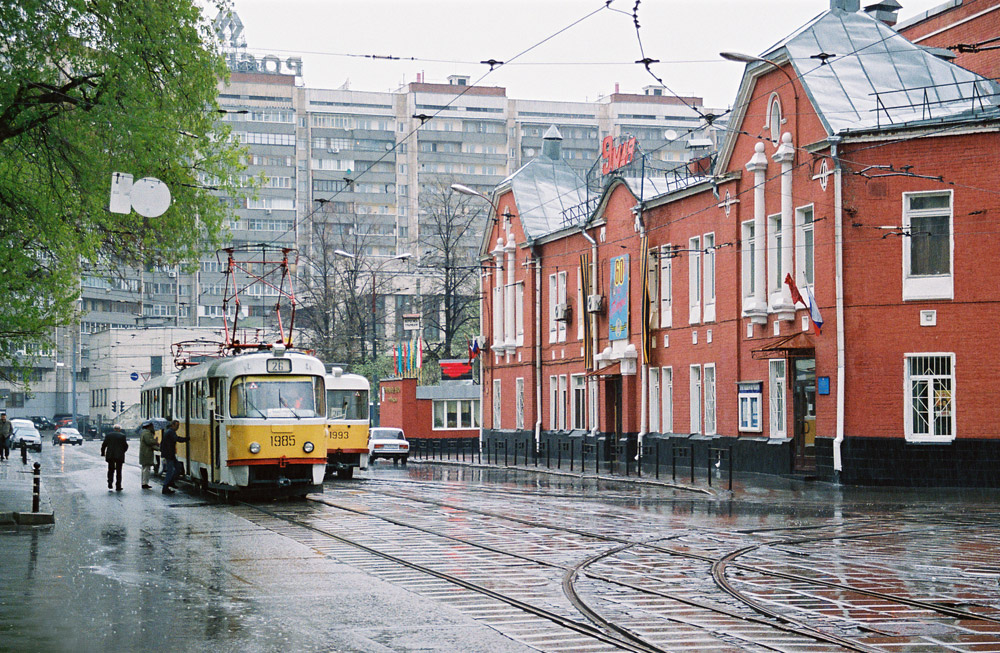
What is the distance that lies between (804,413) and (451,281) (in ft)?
127

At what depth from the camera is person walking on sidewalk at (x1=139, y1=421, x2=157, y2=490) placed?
31562 millimetres

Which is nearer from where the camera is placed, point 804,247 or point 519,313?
point 804,247

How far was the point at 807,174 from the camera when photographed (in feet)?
112

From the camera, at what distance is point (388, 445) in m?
51.2

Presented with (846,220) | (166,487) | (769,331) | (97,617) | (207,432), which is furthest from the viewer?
(769,331)

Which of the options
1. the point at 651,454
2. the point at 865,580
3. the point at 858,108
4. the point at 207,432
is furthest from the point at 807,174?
the point at 865,580

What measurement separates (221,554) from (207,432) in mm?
11901

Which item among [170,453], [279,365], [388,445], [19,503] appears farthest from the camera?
[388,445]

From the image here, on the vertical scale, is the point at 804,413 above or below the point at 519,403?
above

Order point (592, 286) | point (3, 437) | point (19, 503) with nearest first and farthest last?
point (19, 503)
point (592, 286)
point (3, 437)

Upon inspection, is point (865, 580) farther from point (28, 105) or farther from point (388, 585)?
point (28, 105)

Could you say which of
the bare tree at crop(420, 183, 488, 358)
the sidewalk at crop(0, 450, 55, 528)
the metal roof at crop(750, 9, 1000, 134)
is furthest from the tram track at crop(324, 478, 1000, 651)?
the bare tree at crop(420, 183, 488, 358)

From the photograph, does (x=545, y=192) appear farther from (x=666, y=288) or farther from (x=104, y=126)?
(x=104, y=126)

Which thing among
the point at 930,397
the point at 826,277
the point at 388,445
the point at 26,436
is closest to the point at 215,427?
the point at 826,277
